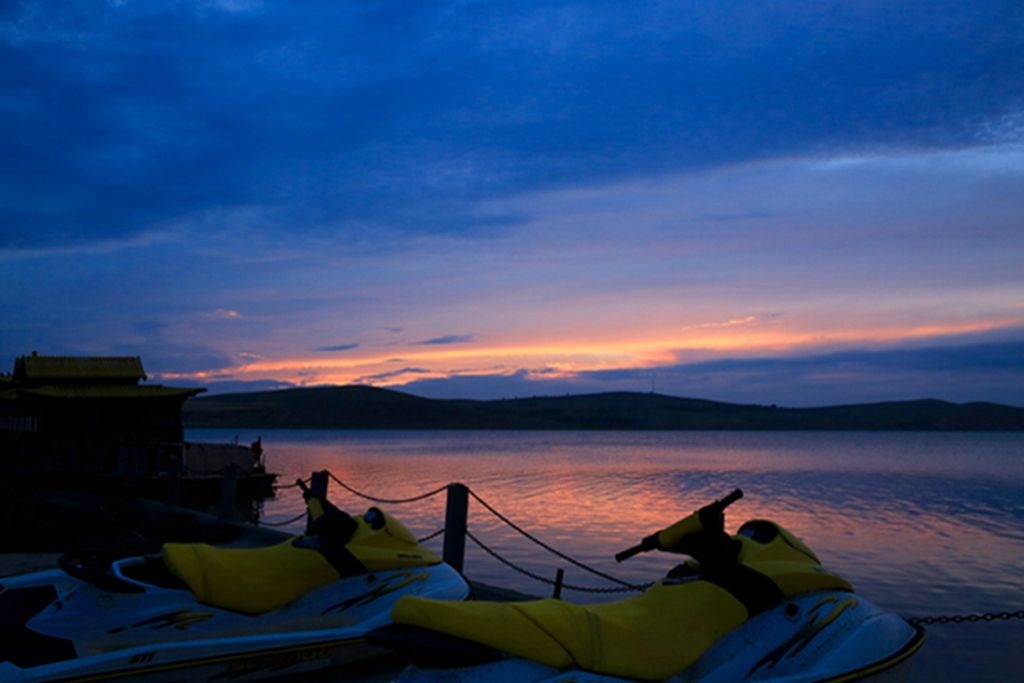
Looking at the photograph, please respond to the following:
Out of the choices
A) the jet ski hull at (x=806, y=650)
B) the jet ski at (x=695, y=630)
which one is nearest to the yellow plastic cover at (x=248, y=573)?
the jet ski at (x=695, y=630)

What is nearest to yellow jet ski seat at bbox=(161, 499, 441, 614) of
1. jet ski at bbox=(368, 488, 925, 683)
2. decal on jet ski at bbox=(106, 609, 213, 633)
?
decal on jet ski at bbox=(106, 609, 213, 633)

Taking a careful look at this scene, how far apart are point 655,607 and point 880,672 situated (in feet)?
3.65

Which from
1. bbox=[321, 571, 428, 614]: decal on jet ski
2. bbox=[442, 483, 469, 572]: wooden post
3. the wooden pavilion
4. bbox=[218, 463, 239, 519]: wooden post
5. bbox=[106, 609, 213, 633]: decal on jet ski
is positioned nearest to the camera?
bbox=[106, 609, 213, 633]: decal on jet ski

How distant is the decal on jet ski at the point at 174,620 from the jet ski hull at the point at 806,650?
228 cm

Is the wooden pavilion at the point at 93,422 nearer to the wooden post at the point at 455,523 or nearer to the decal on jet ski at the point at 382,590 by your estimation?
the wooden post at the point at 455,523

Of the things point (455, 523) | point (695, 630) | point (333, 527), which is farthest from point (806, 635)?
point (455, 523)

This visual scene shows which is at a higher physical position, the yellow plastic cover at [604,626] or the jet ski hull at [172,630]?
the yellow plastic cover at [604,626]

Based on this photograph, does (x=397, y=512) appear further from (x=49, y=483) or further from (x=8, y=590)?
(x=8, y=590)

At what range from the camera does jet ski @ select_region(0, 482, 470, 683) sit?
5176mm

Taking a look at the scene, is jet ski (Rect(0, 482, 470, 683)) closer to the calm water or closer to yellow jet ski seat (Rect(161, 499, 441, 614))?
yellow jet ski seat (Rect(161, 499, 441, 614))

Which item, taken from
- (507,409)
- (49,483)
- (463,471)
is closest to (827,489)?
(463,471)

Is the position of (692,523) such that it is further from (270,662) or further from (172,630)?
(172,630)

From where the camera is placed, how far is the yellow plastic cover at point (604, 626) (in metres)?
3.73

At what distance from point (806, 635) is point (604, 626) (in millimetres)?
1002
